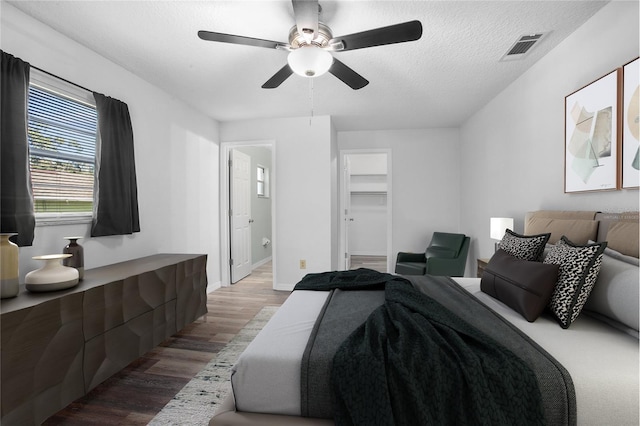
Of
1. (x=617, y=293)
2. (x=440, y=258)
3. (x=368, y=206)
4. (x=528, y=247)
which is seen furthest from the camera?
(x=368, y=206)

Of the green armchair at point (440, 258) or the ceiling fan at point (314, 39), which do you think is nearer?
the ceiling fan at point (314, 39)

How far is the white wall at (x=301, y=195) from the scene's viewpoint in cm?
433

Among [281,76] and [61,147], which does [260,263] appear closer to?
[61,147]

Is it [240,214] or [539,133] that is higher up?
[539,133]

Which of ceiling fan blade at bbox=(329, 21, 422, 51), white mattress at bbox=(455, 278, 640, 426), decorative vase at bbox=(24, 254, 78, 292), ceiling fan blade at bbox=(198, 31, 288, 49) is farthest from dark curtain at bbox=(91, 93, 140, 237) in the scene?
white mattress at bbox=(455, 278, 640, 426)

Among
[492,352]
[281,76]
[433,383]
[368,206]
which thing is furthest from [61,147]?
[368,206]

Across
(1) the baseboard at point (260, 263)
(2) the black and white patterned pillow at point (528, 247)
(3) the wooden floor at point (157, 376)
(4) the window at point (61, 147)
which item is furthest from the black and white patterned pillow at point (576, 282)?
(1) the baseboard at point (260, 263)

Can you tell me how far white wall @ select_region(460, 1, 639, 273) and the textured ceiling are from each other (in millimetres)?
151

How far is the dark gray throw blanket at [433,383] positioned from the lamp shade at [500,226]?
2.13m

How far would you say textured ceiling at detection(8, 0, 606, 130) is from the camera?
2.01 metres


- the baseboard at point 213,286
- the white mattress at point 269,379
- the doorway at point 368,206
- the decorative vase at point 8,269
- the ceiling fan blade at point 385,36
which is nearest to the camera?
the white mattress at point 269,379

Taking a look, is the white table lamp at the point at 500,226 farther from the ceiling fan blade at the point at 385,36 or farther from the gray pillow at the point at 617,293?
the ceiling fan blade at the point at 385,36

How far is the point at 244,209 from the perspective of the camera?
5270 millimetres

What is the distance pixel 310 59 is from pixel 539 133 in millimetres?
2151
